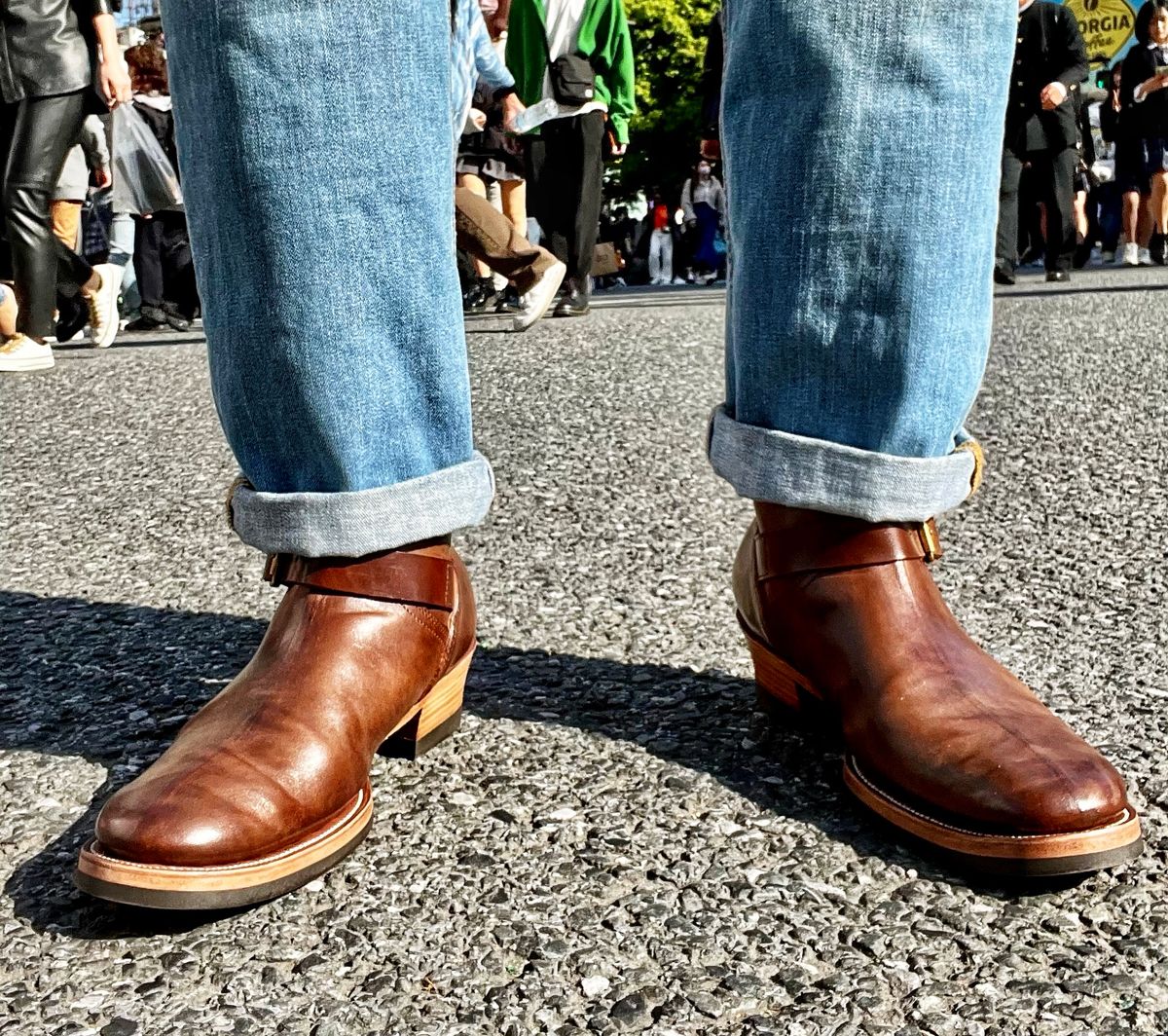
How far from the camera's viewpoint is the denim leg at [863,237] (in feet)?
3.97

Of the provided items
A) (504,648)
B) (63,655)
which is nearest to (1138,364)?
(504,648)

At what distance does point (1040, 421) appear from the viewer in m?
3.24

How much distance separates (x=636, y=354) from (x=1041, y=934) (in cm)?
378

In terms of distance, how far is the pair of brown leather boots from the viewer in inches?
41.6

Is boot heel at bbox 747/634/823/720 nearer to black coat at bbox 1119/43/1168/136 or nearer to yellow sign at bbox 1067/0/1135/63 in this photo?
black coat at bbox 1119/43/1168/136

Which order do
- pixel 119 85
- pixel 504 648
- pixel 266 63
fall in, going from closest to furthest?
pixel 266 63 < pixel 504 648 < pixel 119 85

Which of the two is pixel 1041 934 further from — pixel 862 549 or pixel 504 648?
pixel 504 648

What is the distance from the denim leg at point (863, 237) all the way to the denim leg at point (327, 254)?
0.29 meters

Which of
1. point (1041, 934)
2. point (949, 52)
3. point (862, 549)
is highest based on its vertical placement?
point (949, 52)

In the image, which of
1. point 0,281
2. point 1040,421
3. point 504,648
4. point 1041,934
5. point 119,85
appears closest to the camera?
point 1041,934

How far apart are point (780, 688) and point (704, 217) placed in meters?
24.5

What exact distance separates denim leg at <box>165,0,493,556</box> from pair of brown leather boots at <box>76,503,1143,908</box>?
A: 0.07m

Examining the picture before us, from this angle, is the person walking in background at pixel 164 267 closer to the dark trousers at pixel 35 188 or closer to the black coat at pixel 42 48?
the dark trousers at pixel 35 188

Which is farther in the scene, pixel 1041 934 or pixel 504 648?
pixel 504 648
